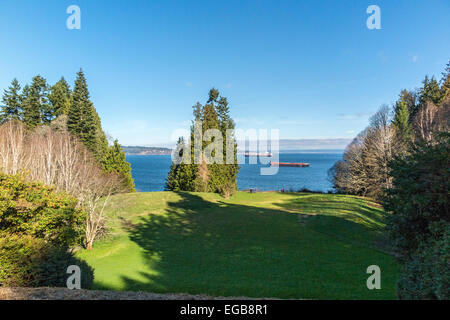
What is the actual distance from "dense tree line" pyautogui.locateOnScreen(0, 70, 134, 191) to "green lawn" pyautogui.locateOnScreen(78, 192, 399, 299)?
14.7 meters

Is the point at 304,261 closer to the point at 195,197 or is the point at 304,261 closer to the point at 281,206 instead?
the point at 281,206

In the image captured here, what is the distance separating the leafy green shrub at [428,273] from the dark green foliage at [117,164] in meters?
34.4

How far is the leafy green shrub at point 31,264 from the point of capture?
257 inches

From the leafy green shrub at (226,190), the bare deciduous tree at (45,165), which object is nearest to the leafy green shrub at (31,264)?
the bare deciduous tree at (45,165)

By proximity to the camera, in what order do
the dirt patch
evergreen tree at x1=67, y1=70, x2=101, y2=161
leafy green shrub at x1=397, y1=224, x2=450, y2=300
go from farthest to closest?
evergreen tree at x1=67, y1=70, x2=101, y2=161 < the dirt patch < leafy green shrub at x1=397, y1=224, x2=450, y2=300

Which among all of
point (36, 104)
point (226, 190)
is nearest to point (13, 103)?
point (36, 104)

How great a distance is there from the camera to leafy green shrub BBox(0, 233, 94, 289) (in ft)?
21.4

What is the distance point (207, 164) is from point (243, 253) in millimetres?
24485

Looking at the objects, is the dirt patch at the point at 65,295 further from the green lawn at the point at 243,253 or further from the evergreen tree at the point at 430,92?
the evergreen tree at the point at 430,92

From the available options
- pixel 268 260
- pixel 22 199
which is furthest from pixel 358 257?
pixel 22 199

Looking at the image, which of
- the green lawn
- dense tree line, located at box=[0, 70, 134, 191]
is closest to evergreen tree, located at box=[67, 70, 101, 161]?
dense tree line, located at box=[0, 70, 134, 191]

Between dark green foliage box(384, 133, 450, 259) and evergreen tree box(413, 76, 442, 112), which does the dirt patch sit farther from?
evergreen tree box(413, 76, 442, 112)

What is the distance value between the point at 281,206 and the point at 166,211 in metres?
11.6

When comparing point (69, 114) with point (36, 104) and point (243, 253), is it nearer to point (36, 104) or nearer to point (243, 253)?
point (36, 104)
